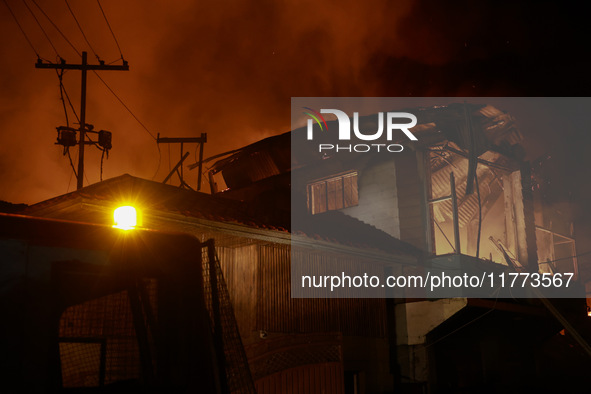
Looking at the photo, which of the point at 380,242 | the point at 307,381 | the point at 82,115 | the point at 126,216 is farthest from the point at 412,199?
the point at 82,115

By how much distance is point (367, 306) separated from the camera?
12984 millimetres

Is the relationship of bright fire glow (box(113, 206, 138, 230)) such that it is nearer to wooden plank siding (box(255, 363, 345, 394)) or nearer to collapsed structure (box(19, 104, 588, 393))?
collapsed structure (box(19, 104, 588, 393))

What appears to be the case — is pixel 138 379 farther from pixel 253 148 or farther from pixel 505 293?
pixel 253 148

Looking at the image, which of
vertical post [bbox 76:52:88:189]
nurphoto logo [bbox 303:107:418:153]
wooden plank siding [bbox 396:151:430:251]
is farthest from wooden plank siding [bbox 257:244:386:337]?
vertical post [bbox 76:52:88:189]

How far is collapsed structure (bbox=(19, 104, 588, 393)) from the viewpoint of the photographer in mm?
10172

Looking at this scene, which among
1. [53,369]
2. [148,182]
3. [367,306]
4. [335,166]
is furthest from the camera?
[335,166]

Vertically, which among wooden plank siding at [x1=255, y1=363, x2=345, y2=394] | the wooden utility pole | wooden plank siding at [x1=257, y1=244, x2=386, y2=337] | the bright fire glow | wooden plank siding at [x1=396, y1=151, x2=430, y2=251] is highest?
the wooden utility pole

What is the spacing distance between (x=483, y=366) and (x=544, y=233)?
7.45m

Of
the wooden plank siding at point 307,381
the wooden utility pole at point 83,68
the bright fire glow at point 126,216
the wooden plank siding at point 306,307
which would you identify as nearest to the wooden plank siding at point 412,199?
the wooden plank siding at point 306,307

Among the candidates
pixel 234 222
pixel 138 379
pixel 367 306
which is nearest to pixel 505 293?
pixel 367 306

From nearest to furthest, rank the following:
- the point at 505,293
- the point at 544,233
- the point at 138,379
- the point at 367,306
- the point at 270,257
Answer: the point at 138,379
the point at 270,257
the point at 367,306
the point at 505,293
the point at 544,233

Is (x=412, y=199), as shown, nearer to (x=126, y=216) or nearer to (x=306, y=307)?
(x=306, y=307)

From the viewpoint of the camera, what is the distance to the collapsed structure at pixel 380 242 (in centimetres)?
1017

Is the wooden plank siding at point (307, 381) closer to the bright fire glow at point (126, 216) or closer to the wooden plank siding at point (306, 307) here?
the wooden plank siding at point (306, 307)
